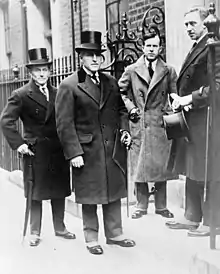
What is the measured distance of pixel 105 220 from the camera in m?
5.52

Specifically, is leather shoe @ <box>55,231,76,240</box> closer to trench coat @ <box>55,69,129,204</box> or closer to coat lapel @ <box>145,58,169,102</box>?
trench coat @ <box>55,69,129,204</box>

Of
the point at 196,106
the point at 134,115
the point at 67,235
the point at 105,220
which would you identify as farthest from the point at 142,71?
the point at 67,235

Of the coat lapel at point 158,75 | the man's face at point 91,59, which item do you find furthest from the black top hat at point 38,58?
the coat lapel at point 158,75

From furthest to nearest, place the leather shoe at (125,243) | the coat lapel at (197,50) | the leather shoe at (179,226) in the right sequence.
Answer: the leather shoe at (179,226) < the leather shoe at (125,243) < the coat lapel at (197,50)

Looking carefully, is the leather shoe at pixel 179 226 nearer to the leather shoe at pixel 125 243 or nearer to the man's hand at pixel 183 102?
the leather shoe at pixel 125 243

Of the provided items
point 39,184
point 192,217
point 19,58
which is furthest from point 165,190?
point 19,58

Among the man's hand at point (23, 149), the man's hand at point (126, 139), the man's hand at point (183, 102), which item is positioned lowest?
the man's hand at point (23, 149)

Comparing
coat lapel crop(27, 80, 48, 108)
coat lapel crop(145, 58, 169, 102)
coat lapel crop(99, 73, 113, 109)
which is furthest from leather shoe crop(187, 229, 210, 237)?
coat lapel crop(27, 80, 48, 108)

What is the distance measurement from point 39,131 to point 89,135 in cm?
68

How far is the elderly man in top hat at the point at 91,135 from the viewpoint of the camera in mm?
5246

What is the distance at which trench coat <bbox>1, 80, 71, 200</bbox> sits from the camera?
18.8 feet

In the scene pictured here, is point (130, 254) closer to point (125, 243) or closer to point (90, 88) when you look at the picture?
point (125, 243)

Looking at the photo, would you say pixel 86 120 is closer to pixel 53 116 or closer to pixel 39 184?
pixel 53 116

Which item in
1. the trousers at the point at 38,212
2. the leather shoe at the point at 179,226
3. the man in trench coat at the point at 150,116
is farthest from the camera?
the man in trench coat at the point at 150,116
